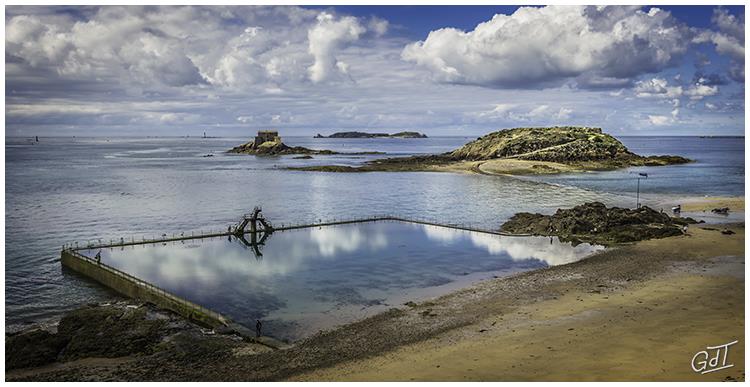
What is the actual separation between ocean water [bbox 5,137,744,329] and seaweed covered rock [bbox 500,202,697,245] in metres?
6.44

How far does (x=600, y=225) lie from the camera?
51.6 m

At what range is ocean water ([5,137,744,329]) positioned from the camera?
40938 mm

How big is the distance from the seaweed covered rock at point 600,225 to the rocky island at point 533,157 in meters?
67.3

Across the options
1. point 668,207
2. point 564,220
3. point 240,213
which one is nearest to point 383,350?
point 564,220

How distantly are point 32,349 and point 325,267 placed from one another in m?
19.9

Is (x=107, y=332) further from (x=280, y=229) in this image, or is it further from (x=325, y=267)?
(x=280, y=229)

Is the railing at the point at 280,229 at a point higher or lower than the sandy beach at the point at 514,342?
higher

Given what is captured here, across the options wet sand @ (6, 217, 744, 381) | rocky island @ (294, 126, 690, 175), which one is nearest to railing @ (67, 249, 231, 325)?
wet sand @ (6, 217, 744, 381)

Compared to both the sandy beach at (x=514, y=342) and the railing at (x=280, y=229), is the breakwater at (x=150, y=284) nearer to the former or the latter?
the railing at (x=280, y=229)

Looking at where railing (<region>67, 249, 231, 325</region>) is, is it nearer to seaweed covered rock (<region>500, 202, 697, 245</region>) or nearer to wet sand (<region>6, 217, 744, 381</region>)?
wet sand (<region>6, 217, 744, 381</region>)

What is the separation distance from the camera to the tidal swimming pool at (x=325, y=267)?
32.2m

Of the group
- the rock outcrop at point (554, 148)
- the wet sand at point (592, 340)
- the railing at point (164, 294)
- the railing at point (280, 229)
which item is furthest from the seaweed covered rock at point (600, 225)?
the rock outcrop at point (554, 148)

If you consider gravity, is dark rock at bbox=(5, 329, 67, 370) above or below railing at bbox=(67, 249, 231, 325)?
below
